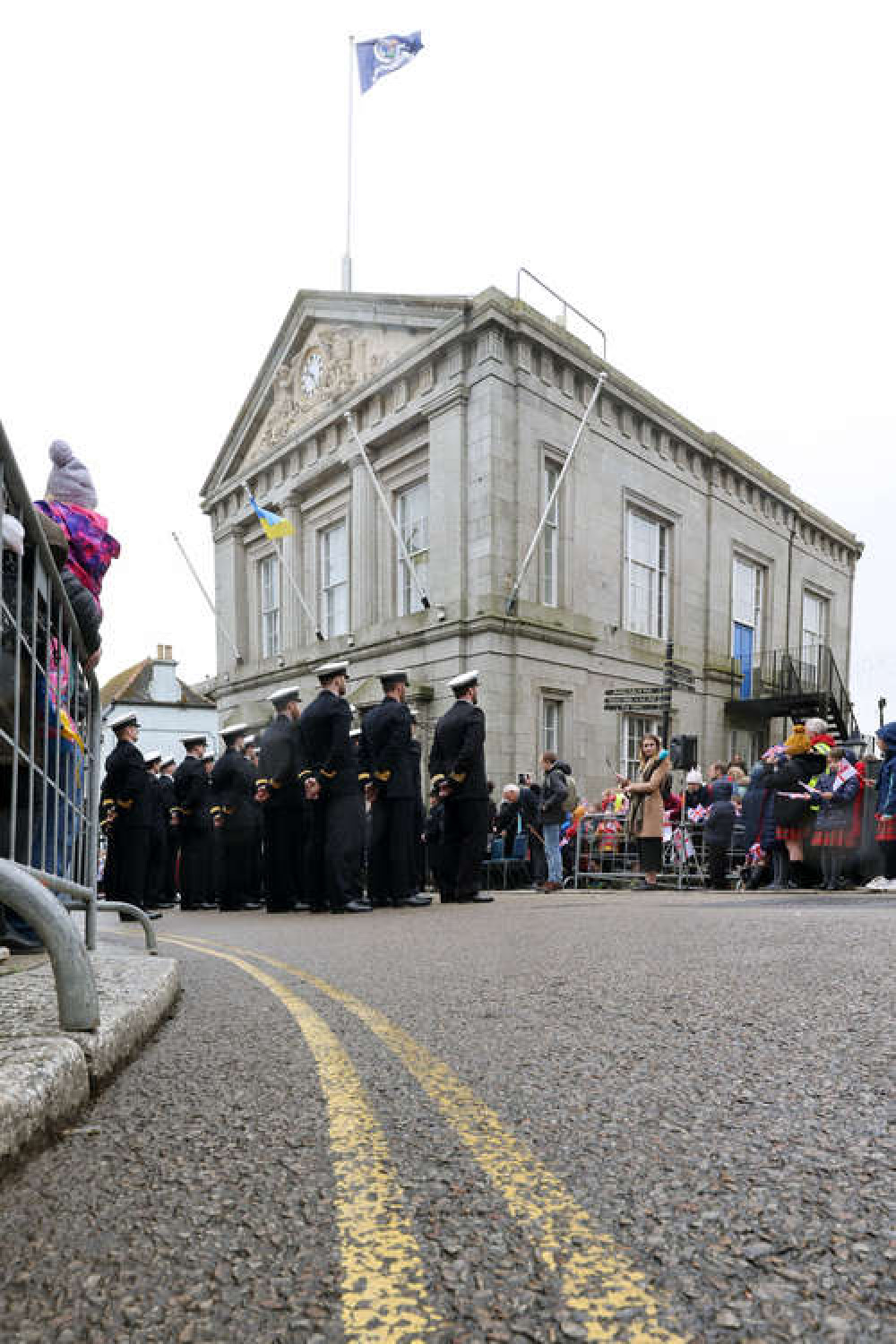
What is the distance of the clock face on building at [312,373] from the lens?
24694 millimetres

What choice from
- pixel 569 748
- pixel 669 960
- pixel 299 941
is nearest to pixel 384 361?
pixel 569 748

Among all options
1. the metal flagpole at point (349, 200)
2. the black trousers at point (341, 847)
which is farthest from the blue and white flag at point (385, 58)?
the black trousers at point (341, 847)

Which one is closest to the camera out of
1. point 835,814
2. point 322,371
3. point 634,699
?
point 835,814

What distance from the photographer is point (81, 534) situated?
196 inches

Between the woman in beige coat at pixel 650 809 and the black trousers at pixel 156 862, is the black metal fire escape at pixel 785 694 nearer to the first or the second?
the woman in beige coat at pixel 650 809

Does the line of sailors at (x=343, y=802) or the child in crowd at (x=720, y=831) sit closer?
the line of sailors at (x=343, y=802)

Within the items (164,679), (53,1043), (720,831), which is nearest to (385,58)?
(720,831)

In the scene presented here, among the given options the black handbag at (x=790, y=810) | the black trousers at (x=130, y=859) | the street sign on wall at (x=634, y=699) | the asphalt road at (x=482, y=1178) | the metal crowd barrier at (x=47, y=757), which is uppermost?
the street sign on wall at (x=634, y=699)

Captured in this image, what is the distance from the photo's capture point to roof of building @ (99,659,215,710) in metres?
43.3

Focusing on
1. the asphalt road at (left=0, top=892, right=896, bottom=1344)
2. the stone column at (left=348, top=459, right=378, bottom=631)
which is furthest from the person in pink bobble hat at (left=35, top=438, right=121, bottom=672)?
the stone column at (left=348, top=459, right=378, bottom=631)

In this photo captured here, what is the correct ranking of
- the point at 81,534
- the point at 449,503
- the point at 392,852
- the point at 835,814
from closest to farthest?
the point at 81,534, the point at 392,852, the point at 835,814, the point at 449,503

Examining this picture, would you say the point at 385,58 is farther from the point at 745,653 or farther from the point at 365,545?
the point at 745,653

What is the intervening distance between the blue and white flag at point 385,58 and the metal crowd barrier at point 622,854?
18.1 meters

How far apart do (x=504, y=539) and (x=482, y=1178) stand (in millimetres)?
17957
